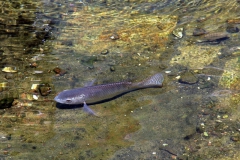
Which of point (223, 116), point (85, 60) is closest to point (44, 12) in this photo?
point (85, 60)

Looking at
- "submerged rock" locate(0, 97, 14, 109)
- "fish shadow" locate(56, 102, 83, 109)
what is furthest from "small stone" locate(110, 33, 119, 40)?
"submerged rock" locate(0, 97, 14, 109)

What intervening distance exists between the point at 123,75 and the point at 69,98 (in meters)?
1.55

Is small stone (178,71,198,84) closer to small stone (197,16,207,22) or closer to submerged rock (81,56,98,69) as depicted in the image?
submerged rock (81,56,98,69)

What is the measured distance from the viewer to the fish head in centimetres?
650

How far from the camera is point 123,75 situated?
7.47 metres

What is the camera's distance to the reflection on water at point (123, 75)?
592cm

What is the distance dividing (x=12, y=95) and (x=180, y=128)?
3705mm

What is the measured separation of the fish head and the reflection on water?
0.89 feet

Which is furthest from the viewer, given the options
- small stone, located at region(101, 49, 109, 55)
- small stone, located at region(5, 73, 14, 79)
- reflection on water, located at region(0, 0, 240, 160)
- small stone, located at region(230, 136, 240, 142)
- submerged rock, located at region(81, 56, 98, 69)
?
small stone, located at region(101, 49, 109, 55)

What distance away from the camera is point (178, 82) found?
23.3 feet

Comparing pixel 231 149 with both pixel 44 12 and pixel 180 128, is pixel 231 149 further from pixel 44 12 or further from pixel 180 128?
pixel 44 12

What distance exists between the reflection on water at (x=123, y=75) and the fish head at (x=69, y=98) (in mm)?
271

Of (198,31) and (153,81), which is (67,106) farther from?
(198,31)

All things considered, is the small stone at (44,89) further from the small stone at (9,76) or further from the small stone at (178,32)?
the small stone at (178,32)
